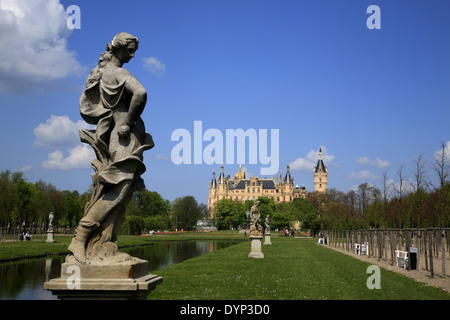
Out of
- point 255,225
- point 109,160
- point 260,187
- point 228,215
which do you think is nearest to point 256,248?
point 255,225

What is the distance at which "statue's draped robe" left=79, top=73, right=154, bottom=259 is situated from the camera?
516cm

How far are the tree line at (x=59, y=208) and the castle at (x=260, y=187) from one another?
189ft

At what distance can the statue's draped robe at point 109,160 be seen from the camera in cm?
516

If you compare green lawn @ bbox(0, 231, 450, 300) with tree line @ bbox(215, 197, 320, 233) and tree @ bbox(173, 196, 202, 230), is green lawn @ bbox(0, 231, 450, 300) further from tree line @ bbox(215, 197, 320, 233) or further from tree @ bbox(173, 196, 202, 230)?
tree @ bbox(173, 196, 202, 230)

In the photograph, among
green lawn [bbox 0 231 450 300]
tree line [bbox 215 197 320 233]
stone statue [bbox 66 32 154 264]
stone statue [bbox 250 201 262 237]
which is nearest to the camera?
stone statue [bbox 66 32 154 264]

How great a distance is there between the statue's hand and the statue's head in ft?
3.20

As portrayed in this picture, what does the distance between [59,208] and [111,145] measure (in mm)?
70019

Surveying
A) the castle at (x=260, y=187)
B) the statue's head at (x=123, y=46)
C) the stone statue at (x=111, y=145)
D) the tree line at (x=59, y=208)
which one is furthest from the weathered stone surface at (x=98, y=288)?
the castle at (x=260, y=187)

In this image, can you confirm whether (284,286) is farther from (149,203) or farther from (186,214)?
(149,203)

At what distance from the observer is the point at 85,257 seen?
501 centimetres

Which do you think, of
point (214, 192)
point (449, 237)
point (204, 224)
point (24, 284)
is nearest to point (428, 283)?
point (449, 237)

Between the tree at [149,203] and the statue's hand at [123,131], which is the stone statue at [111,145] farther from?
the tree at [149,203]

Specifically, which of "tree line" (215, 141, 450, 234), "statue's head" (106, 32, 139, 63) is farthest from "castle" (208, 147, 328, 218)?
"statue's head" (106, 32, 139, 63)
